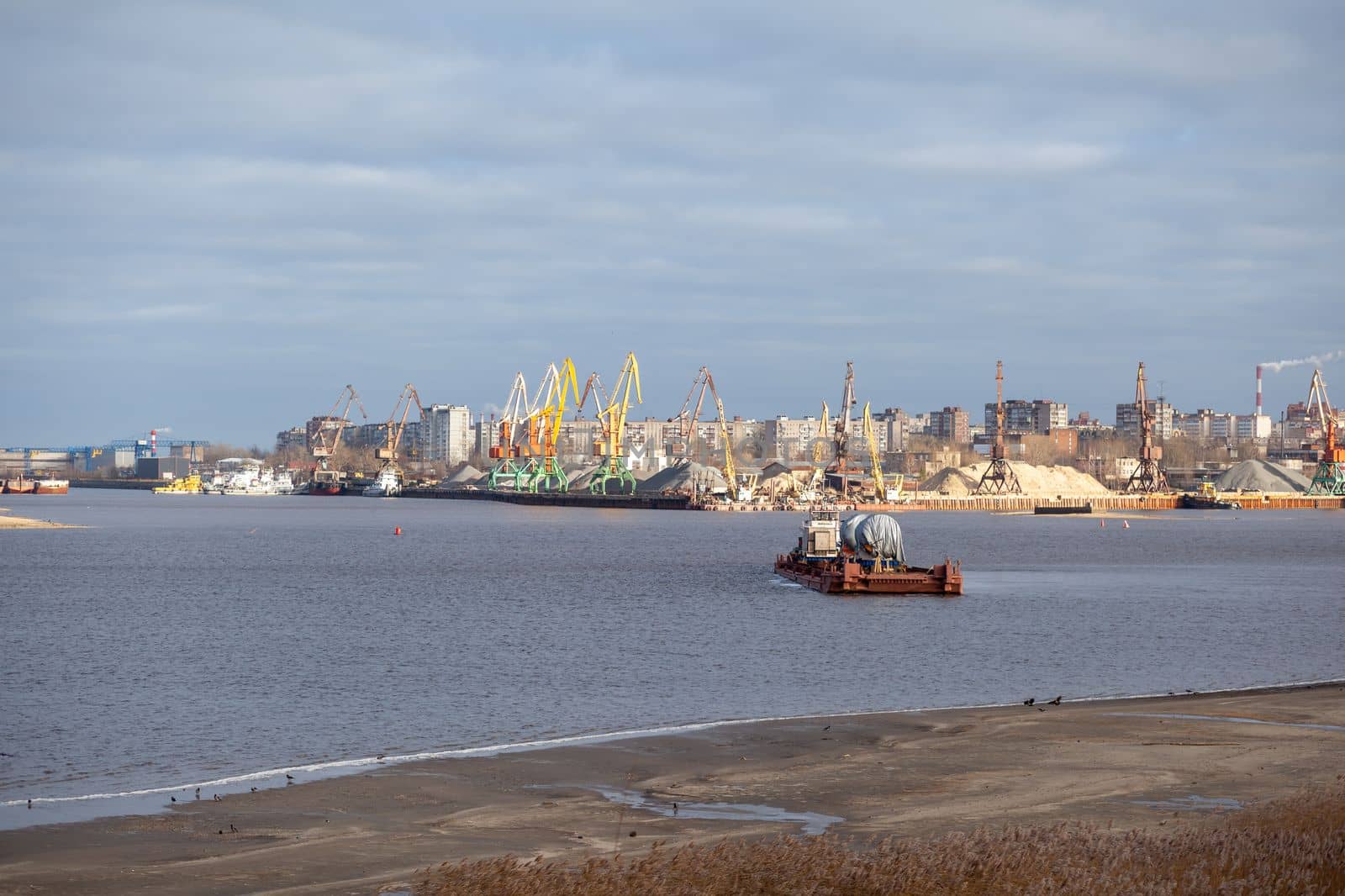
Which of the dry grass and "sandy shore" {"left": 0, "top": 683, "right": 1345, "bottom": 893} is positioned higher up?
the dry grass

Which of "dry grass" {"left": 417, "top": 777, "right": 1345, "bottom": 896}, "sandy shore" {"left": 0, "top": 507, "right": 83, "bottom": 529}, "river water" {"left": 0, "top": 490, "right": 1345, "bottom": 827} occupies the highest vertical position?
"sandy shore" {"left": 0, "top": 507, "right": 83, "bottom": 529}

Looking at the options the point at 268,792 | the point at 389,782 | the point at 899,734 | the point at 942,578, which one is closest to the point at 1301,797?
the point at 899,734

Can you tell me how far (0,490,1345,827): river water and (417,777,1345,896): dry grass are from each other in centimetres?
929

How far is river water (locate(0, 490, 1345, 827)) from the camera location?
27.2 m

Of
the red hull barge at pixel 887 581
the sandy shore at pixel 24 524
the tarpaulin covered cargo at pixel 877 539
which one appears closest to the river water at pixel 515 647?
the red hull barge at pixel 887 581

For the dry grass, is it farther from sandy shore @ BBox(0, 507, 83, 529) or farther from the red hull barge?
sandy shore @ BBox(0, 507, 83, 529)

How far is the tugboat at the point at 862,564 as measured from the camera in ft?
205

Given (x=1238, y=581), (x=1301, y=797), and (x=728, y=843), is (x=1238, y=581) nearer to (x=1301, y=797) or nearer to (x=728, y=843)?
(x=1301, y=797)

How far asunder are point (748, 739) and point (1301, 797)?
35.3ft

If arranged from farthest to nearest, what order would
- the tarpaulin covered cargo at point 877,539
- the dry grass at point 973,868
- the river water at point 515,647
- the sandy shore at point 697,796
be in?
the tarpaulin covered cargo at point 877,539 < the river water at point 515,647 < the sandy shore at point 697,796 < the dry grass at point 973,868

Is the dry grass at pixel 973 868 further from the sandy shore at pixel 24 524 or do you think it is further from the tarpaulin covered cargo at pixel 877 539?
the sandy shore at pixel 24 524

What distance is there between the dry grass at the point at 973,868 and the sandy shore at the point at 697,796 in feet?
8.23

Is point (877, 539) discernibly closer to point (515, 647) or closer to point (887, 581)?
point (887, 581)

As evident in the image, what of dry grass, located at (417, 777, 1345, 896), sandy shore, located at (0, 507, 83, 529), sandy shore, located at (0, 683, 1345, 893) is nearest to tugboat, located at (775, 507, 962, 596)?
sandy shore, located at (0, 683, 1345, 893)
